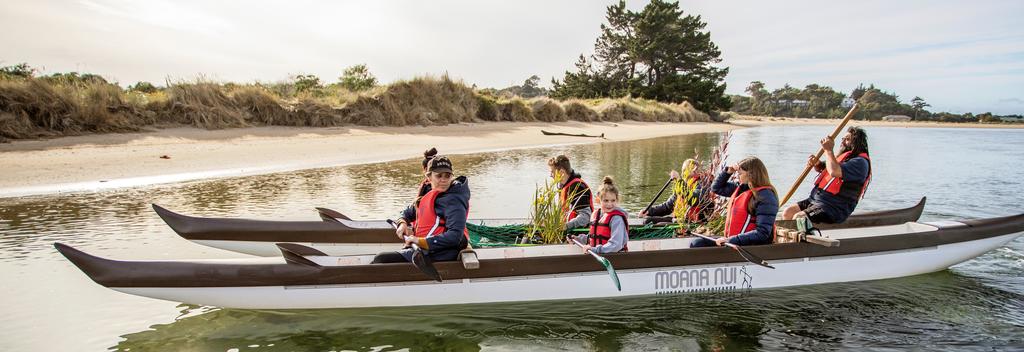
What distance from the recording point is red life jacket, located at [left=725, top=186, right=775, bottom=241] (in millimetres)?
5887

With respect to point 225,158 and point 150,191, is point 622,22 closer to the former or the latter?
point 225,158

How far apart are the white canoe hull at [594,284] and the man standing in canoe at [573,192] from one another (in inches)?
53.8

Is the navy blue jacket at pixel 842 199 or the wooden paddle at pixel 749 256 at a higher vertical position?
the navy blue jacket at pixel 842 199

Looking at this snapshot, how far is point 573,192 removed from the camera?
6.94 meters

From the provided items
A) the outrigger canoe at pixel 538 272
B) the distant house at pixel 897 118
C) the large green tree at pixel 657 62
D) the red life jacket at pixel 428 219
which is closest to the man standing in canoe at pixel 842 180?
the outrigger canoe at pixel 538 272

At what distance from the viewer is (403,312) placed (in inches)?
212

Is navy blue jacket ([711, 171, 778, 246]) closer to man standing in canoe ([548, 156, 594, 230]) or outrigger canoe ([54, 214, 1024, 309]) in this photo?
outrigger canoe ([54, 214, 1024, 309])

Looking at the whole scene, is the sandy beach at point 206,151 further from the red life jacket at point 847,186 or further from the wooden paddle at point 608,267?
the red life jacket at point 847,186

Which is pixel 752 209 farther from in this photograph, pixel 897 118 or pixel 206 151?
pixel 897 118

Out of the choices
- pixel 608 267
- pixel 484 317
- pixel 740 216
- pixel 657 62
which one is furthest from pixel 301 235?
pixel 657 62

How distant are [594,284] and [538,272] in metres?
0.60

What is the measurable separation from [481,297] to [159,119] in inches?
633

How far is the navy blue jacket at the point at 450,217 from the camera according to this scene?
5.11 m

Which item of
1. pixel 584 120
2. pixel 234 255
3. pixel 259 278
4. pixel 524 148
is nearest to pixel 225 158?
pixel 234 255
